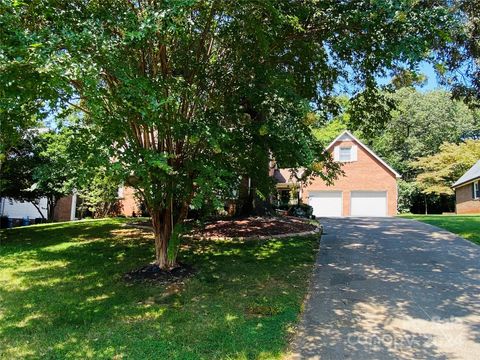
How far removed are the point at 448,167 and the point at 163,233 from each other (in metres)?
34.1

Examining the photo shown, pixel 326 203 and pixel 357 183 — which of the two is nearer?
pixel 357 183

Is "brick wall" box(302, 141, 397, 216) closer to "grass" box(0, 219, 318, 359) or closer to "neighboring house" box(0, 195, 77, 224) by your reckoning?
"neighboring house" box(0, 195, 77, 224)

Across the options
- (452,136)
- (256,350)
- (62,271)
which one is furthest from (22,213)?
(452,136)

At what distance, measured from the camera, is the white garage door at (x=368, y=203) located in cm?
3184

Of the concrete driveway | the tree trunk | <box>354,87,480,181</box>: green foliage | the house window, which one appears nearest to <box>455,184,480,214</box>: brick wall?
the house window

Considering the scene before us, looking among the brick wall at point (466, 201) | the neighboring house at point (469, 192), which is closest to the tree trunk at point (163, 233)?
the neighboring house at point (469, 192)

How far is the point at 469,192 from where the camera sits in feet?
104

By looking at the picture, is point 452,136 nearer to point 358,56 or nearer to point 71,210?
point 71,210

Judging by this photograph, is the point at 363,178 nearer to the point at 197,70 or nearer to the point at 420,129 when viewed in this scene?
the point at 420,129

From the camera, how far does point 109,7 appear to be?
6.56 m

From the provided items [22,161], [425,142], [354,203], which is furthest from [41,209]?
[425,142]

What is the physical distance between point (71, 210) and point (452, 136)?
1446 inches

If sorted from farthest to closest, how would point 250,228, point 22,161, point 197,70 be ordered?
point 22,161 < point 250,228 < point 197,70

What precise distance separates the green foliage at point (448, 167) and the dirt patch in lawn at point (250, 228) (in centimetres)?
2579
